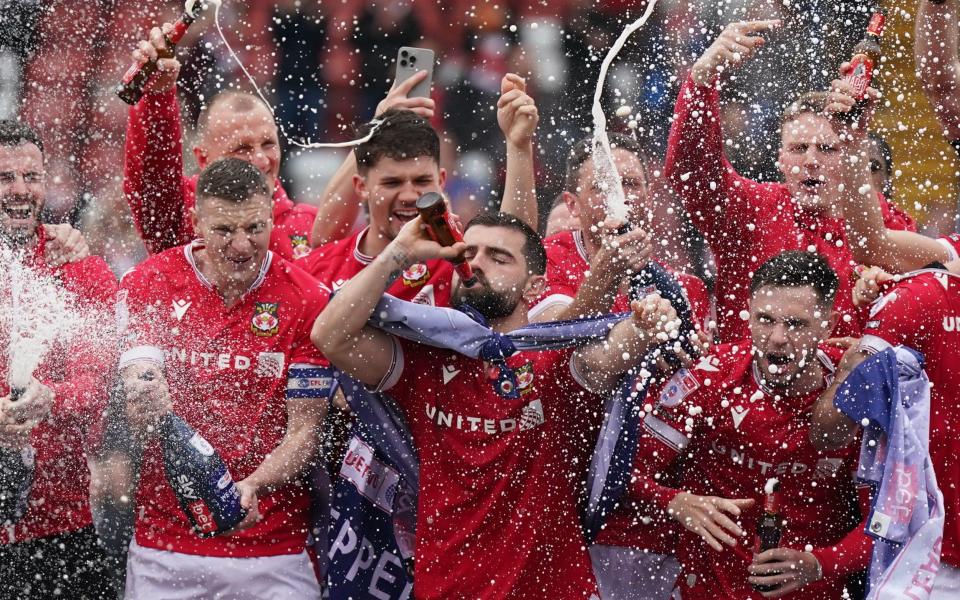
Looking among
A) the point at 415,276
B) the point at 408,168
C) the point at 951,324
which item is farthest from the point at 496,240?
the point at 951,324

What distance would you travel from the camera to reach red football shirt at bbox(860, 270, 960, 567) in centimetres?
460

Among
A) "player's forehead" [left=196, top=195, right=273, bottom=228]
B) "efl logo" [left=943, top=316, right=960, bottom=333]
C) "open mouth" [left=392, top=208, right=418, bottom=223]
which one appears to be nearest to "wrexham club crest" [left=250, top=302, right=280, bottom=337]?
"player's forehead" [left=196, top=195, right=273, bottom=228]

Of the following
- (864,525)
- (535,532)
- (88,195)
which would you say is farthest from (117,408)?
(88,195)

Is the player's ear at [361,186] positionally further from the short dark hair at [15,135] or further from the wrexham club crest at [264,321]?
the short dark hair at [15,135]

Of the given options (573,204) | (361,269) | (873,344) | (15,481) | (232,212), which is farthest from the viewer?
(573,204)

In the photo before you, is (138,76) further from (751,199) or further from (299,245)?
(751,199)

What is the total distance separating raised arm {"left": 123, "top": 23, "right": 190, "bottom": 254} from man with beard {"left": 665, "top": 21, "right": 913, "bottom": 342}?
1.80 meters

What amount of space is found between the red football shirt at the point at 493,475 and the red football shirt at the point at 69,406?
1.09 m

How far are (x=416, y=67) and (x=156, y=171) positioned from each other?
3.32 ft

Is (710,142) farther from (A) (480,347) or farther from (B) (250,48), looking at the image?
(B) (250,48)

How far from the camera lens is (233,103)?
5.40 meters

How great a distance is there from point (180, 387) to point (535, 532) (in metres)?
1.27

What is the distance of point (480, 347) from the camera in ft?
13.8

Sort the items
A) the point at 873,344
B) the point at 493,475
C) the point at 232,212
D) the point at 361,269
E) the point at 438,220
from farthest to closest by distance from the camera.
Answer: the point at 361,269, the point at 232,212, the point at 873,344, the point at 493,475, the point at 438,220
